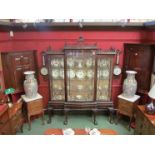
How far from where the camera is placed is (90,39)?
150 inches

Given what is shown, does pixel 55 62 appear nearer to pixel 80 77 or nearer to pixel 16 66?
pixel 80 77

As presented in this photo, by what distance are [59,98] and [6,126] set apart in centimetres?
142

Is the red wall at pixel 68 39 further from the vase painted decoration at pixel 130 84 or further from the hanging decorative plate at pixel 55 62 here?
the vase painted decoration at pixel 130 84

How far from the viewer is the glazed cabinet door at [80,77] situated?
367 cm

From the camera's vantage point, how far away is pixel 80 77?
12.5ft

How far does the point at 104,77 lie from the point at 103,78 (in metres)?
0.03

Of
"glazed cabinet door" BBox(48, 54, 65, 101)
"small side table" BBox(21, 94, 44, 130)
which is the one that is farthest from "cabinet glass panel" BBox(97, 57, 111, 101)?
"small side table" BBox(21, 94, 44, 130)

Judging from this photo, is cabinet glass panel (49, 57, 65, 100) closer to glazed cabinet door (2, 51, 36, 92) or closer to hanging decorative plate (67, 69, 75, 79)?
hanging decorative plate (67, 69, 75, 79)

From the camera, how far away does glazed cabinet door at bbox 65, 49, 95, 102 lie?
145 inches

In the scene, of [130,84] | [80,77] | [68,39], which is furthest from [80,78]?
[130,84]
